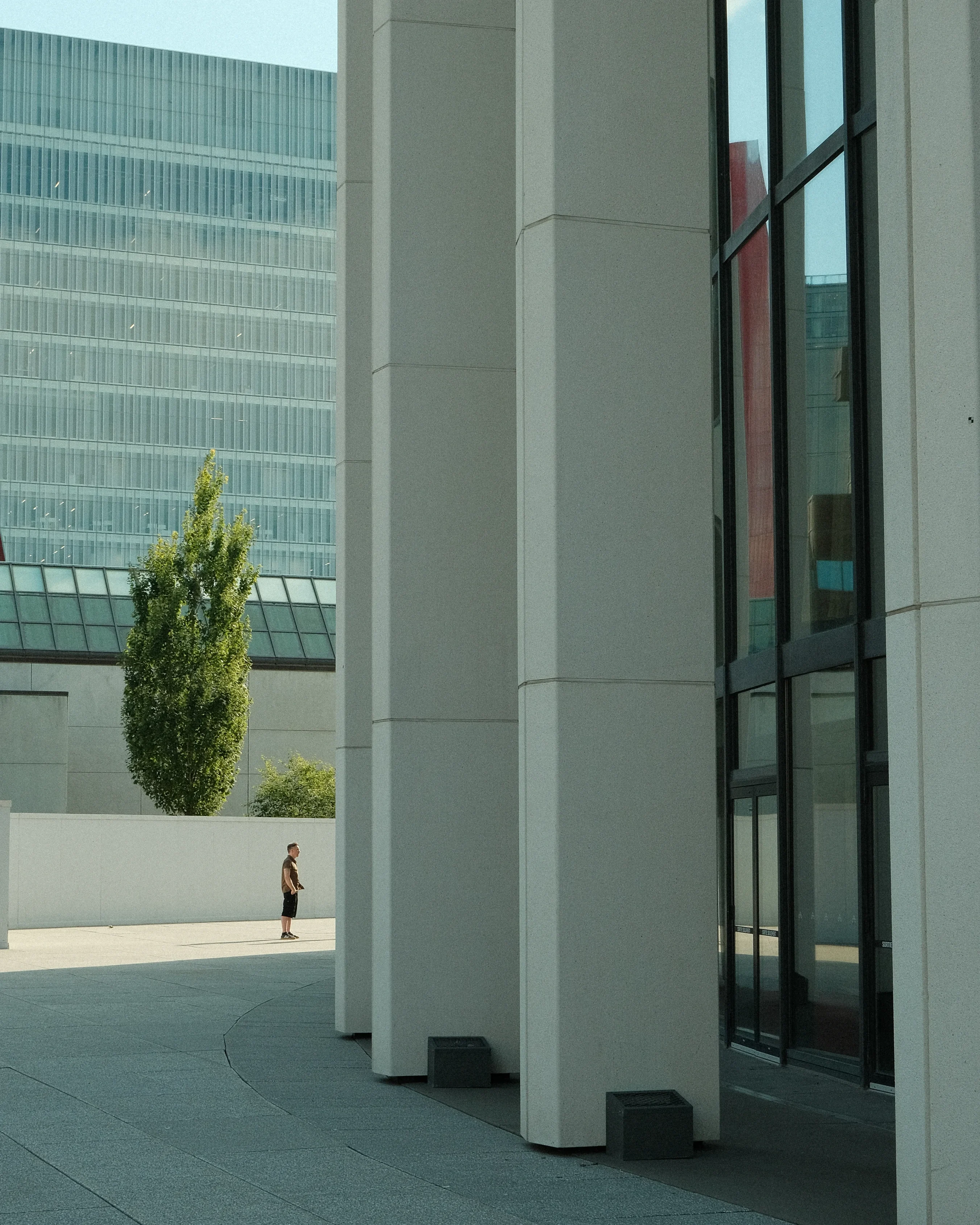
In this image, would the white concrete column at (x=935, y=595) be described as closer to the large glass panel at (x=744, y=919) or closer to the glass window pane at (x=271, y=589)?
the large glass panel at (x=744, y=919)

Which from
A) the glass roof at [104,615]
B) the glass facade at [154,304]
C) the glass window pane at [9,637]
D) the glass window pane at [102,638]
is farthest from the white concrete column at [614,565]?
the glass facade at [154,304]

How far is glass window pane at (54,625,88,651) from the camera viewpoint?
45.6 metres

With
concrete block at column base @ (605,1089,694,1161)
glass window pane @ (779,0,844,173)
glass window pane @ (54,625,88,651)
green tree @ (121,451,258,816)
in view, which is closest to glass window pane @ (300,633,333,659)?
glass window pane @ (54,625,88,651)

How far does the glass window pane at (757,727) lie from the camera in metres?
15.4

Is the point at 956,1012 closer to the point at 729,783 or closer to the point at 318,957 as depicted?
the point at 729,783

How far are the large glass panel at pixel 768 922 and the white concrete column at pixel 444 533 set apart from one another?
299cm

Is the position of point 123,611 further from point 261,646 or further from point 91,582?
point 261,646

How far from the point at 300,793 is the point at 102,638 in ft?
28.4

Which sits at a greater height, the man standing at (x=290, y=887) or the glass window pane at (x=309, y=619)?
the glass window pane at (x=309, y=619)

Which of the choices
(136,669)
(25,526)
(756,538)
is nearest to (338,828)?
(756,538)

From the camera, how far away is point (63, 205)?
94812mm

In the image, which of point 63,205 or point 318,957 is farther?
point 63,205

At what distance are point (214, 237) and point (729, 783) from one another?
85927 millimetres

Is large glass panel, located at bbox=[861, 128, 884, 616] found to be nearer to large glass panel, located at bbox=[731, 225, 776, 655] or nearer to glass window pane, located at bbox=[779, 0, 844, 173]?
glass window pane, located at bbox=[779, 0, 844, 173]
